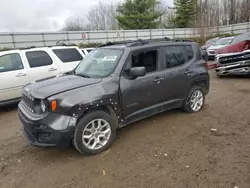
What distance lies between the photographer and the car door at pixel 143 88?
3.92m

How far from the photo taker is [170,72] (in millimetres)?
4566

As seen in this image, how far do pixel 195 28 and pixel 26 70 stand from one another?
30011 millimetres

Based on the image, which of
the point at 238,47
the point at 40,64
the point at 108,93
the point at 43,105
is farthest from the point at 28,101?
the point at 238,47

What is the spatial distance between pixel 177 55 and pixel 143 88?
1.31 metres

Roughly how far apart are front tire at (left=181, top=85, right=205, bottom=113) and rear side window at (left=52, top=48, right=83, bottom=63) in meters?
4.21

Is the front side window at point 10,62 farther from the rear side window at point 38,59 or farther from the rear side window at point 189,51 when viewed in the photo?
the rear side window at point 189,51

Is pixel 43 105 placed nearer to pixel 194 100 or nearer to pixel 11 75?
pixel 194 100

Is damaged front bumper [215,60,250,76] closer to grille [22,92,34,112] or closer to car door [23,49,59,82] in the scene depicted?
car door [23,49,59,82]

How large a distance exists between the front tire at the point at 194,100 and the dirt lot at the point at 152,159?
0.28 meters

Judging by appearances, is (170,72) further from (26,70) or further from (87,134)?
(26,70)

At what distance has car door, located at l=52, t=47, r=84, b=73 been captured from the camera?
7246mm

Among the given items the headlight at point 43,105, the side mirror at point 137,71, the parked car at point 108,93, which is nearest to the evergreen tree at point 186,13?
the parked car at point 108,93

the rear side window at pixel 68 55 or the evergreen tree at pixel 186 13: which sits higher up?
the evergreen tree at pixel 186 13

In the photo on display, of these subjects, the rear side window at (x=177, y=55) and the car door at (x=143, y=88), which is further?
the rear side window at (x=177, y=55)
